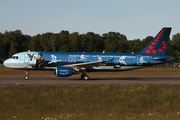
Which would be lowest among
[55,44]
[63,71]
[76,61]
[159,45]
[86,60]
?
[63,71]

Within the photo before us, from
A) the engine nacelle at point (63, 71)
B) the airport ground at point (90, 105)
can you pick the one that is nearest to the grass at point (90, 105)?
the airport ground at point (90, 105)

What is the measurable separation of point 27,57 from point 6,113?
20.6m

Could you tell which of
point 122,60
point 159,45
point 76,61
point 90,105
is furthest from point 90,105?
point 159,45

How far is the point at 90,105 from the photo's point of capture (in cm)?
1586

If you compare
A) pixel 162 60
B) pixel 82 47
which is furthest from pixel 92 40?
pixel 162 60

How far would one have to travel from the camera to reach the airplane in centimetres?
3316

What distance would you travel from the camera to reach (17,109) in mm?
14531

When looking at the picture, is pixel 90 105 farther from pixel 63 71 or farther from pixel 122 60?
pixel 122 60

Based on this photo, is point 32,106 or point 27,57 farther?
point 27,57

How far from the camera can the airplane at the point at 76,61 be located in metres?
33.2

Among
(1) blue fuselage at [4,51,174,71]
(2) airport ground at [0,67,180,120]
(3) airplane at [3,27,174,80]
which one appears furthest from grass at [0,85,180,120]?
(1) blue fuselage at [4,51,174,71]

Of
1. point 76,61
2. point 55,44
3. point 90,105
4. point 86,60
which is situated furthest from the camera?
point 55,44

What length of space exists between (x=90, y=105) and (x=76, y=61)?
60.7 feet

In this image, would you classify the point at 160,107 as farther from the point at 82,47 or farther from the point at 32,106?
the point at 82,47
